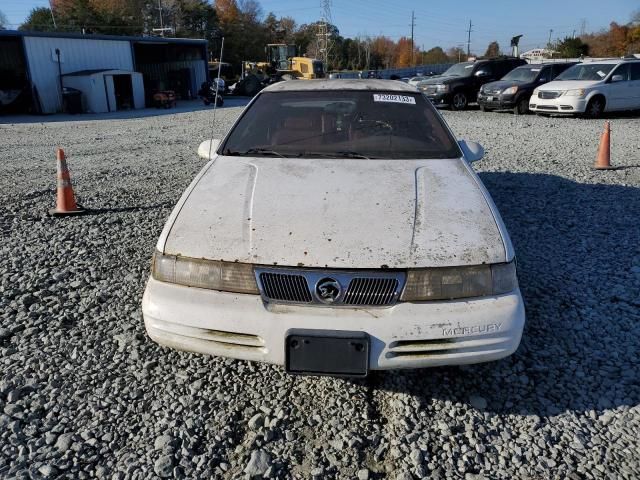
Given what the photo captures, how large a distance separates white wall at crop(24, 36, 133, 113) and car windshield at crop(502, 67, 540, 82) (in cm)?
1892

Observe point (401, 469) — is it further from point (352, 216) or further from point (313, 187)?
point (313, 187)

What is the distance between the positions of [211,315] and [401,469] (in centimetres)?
104

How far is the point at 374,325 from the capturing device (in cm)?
221

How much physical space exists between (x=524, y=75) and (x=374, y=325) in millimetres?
17339

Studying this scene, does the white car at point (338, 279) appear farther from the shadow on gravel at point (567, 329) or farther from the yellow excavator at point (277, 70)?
the yellow excavator at point (277, 70)

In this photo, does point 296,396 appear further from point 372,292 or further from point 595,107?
point 595,107

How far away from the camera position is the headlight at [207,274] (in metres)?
2.32

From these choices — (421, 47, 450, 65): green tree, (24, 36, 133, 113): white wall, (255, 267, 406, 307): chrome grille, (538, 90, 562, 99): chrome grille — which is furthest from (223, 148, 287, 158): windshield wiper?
(421, 47, 450, 65): green tree

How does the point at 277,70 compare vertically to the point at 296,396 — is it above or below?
above

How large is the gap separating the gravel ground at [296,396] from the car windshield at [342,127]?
1310mm

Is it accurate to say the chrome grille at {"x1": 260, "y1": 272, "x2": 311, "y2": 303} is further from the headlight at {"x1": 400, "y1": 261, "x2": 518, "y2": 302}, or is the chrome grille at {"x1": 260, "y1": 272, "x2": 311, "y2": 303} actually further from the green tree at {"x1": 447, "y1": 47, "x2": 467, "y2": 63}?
the green tree at {"x1": 447, "y1": 47, "x2": 467, "y2": 63}

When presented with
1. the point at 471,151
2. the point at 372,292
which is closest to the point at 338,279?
the point at 372,292

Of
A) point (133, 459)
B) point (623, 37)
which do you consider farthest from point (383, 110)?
point (623, 37)

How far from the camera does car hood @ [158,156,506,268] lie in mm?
2311
